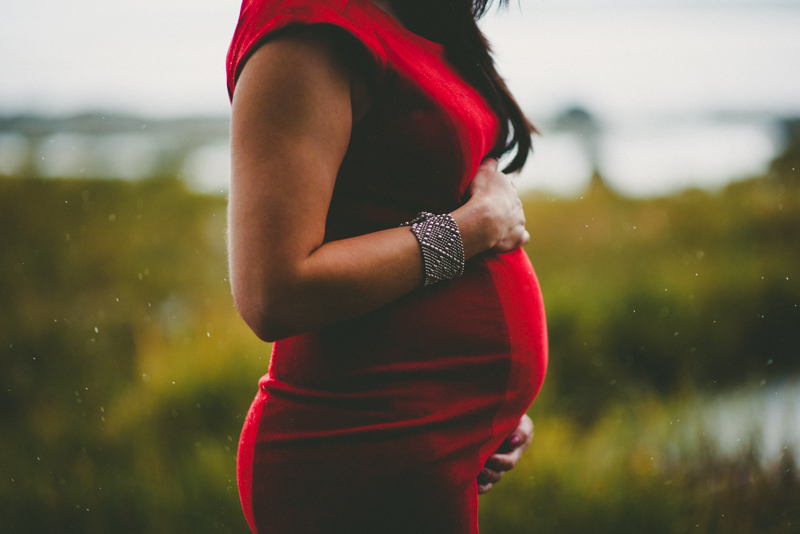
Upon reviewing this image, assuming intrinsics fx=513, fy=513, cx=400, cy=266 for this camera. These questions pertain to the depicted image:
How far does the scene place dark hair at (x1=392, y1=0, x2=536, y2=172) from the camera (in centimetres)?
91

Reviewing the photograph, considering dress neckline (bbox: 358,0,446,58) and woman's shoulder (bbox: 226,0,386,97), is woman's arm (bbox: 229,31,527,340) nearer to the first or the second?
woman's shoulder (bbox: 226,0,386,97)

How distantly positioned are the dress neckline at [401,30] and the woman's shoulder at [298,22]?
0.16 ft

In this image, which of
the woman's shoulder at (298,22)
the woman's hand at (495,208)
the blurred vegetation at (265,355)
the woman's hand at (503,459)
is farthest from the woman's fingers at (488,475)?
the blurred vegetation at (265,355)

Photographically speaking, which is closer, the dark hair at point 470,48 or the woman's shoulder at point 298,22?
the woman's shoulder at point 298,22

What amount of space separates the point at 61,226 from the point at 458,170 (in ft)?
16.8

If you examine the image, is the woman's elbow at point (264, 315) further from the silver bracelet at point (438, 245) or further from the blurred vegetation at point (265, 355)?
the blurred vegetation at point (265, 355)

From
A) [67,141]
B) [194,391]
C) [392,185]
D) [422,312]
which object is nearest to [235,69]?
[392,185]

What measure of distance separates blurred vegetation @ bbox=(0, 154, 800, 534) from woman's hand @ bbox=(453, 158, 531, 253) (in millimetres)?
1533

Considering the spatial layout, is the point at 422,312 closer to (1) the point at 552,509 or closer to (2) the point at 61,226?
(1) the point at 552,509

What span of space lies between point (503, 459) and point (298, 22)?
2.71 feet

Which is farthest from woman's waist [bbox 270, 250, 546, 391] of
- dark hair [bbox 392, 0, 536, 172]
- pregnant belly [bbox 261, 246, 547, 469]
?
dark hair [bbox 392, 0, 536, 172]

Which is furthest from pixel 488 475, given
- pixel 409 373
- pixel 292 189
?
pixel 292 189

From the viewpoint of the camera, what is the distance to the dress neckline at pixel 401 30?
28.2 inches

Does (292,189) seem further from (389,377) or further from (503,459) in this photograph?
(503,459)
